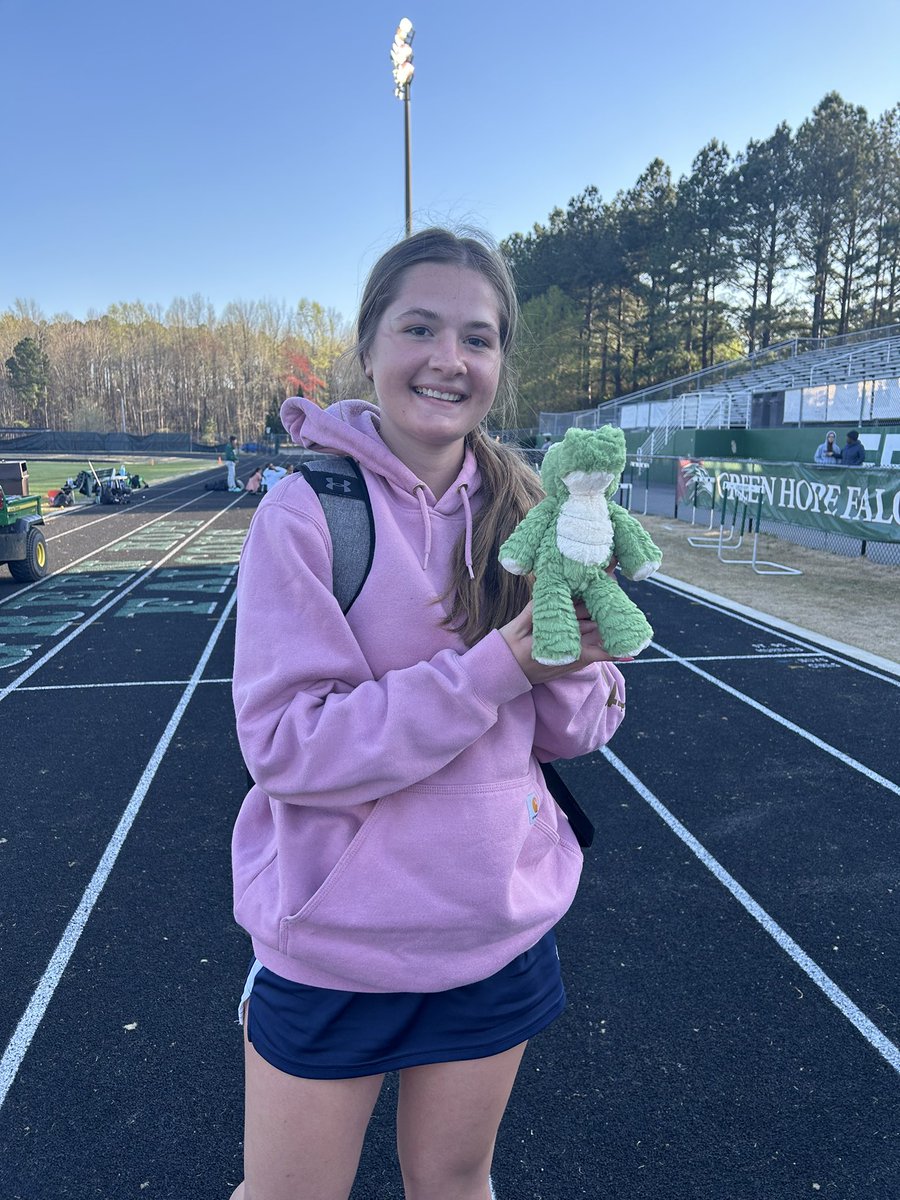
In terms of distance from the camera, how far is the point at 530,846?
1518 mm

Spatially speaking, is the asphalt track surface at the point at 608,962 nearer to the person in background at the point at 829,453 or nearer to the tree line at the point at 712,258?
the person in background at the point at 829,453

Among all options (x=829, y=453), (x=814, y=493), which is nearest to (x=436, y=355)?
(x=814, y=493)

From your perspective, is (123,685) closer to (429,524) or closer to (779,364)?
(429,524)

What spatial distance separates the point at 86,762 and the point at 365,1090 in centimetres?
506

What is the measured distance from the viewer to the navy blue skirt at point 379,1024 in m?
1.38

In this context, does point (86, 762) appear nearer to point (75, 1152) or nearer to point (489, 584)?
point (75, 1152)

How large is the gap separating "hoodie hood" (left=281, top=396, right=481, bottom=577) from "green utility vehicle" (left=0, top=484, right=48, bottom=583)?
12.0 meters

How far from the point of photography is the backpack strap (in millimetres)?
1375

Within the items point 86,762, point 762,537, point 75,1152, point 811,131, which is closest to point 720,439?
point 762,537

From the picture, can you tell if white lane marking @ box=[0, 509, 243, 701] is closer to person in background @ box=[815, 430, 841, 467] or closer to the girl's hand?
the girl's hand

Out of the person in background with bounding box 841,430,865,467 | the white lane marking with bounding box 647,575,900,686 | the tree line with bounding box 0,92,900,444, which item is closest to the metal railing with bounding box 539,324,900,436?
the tree line with bounding box 0,92,900,444

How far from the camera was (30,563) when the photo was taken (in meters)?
12.5

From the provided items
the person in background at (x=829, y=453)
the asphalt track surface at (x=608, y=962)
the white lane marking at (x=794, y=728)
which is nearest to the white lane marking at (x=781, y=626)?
the asphalt track surface at (x=608, y=962)

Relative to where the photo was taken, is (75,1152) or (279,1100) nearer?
(279,1100)
